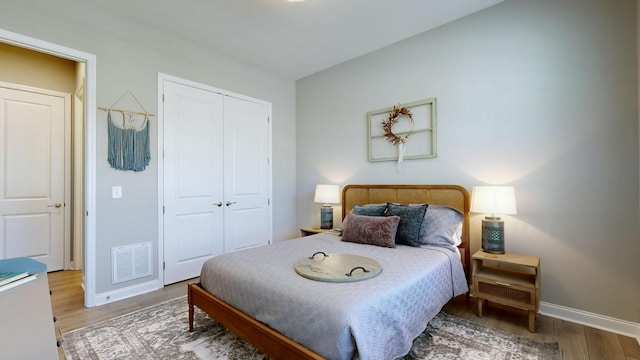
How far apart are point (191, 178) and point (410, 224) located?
2.60m

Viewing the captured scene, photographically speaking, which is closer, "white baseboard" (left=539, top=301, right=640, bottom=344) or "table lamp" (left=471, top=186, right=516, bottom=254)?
"white baseboard" (left=539, top=301, right=640, bottom=344)

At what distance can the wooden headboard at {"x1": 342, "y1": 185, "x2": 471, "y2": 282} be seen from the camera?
2.83 meters

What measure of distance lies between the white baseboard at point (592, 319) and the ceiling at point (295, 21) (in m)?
2.85

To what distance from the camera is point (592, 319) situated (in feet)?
7.57

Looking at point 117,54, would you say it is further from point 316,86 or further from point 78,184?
point 316,86

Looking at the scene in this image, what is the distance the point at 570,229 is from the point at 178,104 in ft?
13.5

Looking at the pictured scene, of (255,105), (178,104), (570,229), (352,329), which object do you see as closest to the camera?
(352,329)

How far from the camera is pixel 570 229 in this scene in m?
2.41

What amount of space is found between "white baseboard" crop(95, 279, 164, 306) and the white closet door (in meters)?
0.95

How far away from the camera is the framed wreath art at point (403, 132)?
10.5 feet

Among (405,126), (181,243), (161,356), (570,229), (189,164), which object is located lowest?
(161,356)

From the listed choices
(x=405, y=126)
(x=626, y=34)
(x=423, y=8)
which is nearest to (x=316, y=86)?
(x=405, y=126)

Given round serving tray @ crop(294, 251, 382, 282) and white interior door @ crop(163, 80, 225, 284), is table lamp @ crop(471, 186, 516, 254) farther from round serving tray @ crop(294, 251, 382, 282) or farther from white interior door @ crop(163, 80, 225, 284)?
white interior door @ crop(163, 80, 225, 284)

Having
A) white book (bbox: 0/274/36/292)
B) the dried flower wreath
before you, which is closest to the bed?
white book (bbox: 0/274/36/292)
